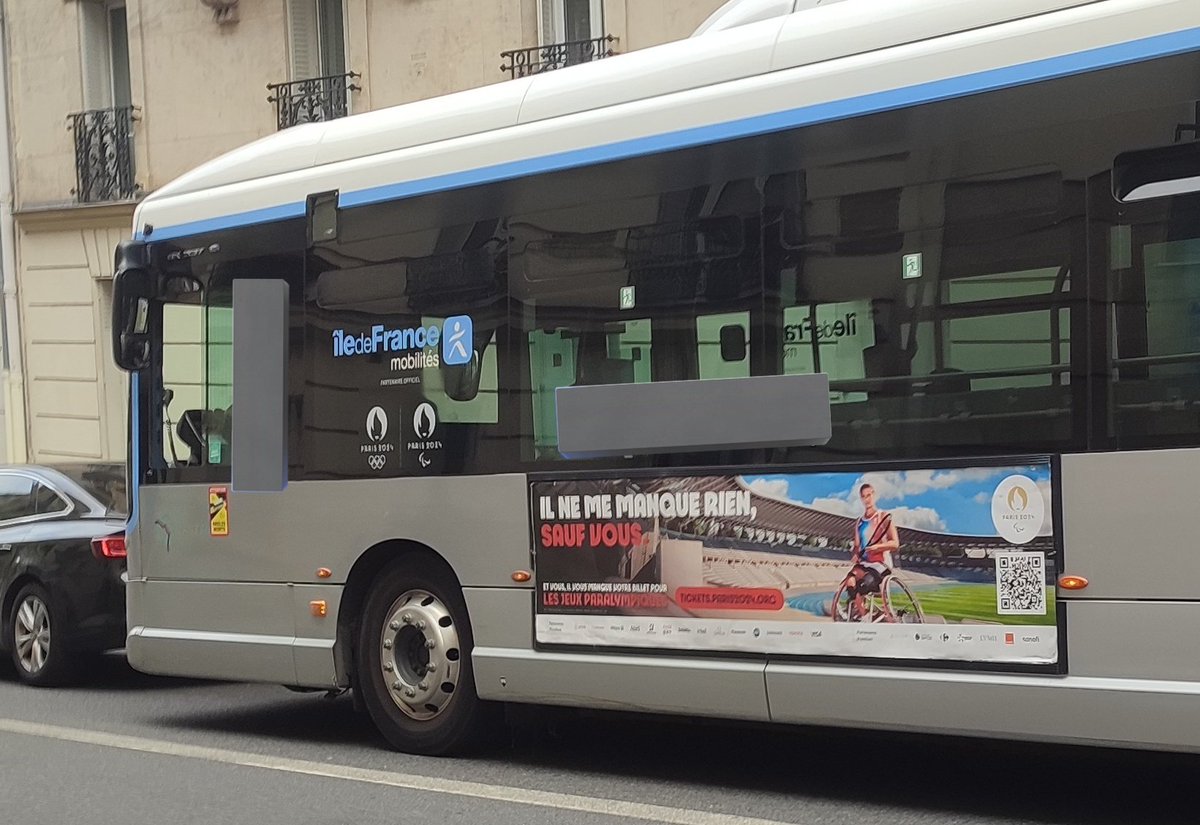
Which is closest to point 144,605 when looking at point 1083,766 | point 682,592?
point 682,592

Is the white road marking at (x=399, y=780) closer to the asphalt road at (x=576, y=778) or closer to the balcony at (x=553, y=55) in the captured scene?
the asphalt road at (x=576, y=778)

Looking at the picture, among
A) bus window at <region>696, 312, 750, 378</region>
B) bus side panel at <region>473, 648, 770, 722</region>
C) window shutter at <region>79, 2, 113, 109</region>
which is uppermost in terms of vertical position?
window shutter at <region>79, 2, 113, 109</region>

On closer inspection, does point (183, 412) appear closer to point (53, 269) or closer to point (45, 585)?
point (45, 585)

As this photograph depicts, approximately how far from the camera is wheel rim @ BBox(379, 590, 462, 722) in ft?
26.6

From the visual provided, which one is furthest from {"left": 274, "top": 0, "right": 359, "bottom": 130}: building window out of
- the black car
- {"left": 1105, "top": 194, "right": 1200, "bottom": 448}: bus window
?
{"left": 1105, "top": 194, "right": 1200, "bottom": 448}: bus window

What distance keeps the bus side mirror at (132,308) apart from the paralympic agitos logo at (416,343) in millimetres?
1789

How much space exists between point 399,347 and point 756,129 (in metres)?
2.30

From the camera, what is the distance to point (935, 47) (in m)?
6.23

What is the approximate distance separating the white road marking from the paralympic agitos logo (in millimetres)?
1960

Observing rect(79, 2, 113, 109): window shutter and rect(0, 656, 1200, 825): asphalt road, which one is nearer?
rect(0, 656, 1200, 825): asphalt road

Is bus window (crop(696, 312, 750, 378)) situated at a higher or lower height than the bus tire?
higher

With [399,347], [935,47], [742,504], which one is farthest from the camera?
[399,347]

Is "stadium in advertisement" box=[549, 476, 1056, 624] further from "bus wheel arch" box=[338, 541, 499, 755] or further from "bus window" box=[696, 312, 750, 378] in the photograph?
"bus wheel arch" box=[338, 541, 499, 755]

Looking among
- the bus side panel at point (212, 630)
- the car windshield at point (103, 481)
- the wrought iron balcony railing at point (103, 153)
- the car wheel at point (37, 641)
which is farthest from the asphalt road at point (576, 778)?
the wrought iron balcony railing at point (103, 153)
